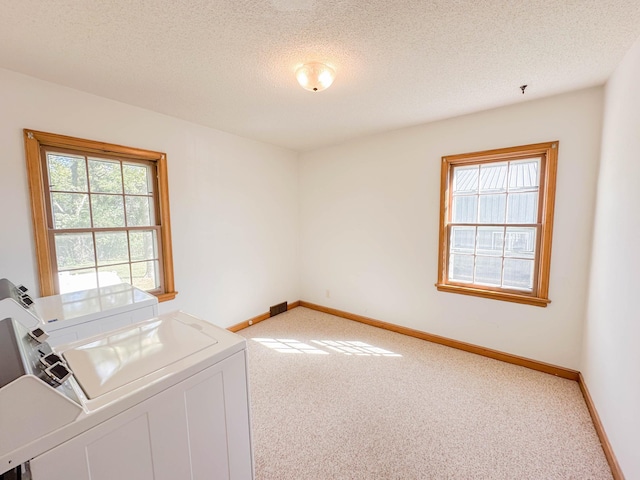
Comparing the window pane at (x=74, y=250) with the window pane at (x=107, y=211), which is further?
the window pane at (x=107, y=211)

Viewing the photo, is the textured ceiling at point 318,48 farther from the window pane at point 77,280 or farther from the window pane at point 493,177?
the window pane at point 77,280

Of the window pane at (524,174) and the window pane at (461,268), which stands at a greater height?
the window pane at (524,174)

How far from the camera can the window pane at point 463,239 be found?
288 centimetres

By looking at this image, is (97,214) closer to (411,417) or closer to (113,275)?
(113,275)

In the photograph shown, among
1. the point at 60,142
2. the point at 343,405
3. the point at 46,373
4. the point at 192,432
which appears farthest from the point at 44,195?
the point at 343,405

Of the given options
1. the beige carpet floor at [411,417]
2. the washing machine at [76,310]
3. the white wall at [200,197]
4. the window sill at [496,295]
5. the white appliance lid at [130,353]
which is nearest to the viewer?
the white appliance lid at [130,353]

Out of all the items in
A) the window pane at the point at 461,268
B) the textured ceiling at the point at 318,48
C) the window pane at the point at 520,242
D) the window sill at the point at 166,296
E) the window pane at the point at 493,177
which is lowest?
the window sill at the point at 166,296

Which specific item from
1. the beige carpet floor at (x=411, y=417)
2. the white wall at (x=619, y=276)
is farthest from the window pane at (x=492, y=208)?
the beige carpet floor at (x=411, y=417)

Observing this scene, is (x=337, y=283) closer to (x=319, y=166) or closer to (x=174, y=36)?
(x=319, y=166)

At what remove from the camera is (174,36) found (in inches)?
61.2

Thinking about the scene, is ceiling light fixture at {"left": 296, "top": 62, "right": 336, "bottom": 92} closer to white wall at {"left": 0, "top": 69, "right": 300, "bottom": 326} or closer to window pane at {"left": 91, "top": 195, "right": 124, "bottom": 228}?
white wall at {"left": 0, "top": 69, "right": 300, "bottom": 326}

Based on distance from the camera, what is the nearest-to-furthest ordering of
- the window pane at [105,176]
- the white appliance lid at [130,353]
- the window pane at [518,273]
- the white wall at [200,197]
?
the white appliance lid at [130,353] → the white wall at [200,197] → the window pane at [105,176] → the window pane at [518,273]

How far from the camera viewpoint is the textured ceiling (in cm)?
137

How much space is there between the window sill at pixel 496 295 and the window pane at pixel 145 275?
3.04 m
